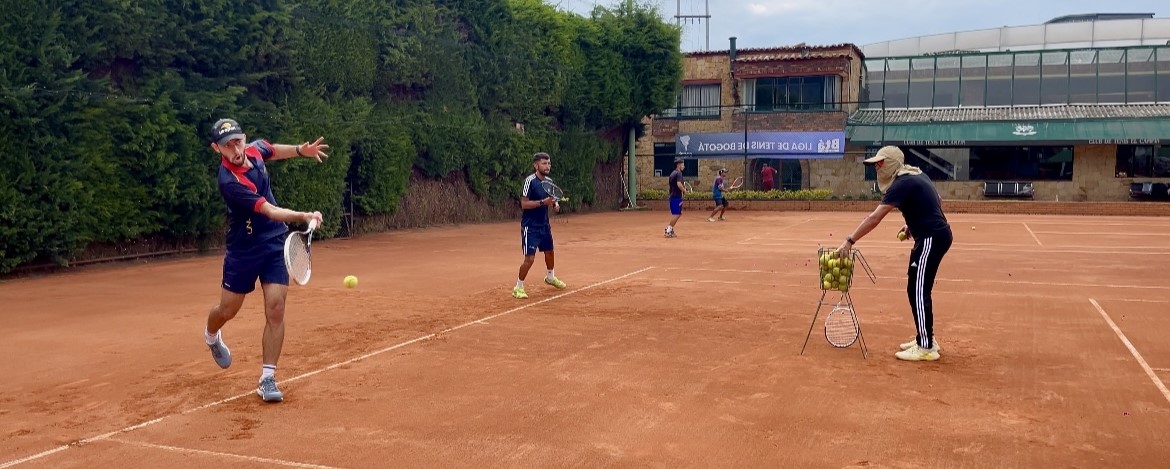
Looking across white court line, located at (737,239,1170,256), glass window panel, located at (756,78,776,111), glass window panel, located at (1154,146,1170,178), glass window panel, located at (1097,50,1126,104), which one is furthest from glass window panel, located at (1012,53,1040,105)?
white court line, located at (737,239,1170,256)

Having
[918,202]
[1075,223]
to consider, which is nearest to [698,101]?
[1075,223]

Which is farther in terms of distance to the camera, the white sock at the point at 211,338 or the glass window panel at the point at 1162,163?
the glass window panel at the point at 1162,163

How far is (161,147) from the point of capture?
1714cm

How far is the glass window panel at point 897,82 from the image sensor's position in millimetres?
46188

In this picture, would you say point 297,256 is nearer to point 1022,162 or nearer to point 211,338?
point 211,338

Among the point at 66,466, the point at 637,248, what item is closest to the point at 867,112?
the point at 637,248

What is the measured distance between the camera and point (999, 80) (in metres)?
44.9

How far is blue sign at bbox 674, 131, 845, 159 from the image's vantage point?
41406 mm

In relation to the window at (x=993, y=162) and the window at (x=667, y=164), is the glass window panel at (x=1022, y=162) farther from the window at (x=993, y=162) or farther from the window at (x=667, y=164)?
the window at (x=667, y=164)

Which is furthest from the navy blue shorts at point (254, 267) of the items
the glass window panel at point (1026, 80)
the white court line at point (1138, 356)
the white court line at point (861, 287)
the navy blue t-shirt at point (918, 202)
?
the glass window panel at point (1026, 80)

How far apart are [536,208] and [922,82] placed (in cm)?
3813

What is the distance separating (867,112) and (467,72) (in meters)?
24.0

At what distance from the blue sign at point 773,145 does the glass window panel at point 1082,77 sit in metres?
11.2

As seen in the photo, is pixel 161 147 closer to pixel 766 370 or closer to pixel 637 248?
pixel 637 248
